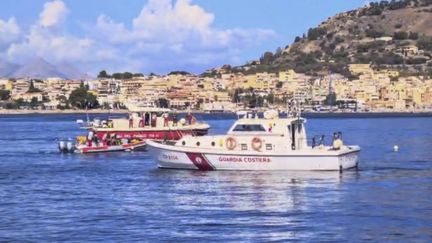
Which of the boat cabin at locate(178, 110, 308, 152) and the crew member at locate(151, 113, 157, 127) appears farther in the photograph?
the crew member at locate(151, 113, 157, 127)

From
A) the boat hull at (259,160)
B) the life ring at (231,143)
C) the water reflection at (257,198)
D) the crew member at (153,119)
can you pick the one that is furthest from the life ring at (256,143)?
the crew member at (153,119)

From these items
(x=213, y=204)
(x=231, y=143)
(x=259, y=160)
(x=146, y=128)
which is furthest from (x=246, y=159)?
(x=146, y=128)

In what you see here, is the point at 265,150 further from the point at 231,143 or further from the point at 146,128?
the point at 146,128

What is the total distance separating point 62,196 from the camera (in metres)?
35.8

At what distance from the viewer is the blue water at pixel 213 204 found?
2688 cm

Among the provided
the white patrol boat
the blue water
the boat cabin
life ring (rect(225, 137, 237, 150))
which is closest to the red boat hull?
the blue water

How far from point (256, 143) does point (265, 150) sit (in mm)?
510

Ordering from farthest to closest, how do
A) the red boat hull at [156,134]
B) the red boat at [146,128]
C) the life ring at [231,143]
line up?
the red boat at [146,128] → the red boat hull at [156,134] → the life ring at [231,143]

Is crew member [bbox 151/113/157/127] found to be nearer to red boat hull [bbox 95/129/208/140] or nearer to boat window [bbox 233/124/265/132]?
red boat hull [bbox 95/129/208/140]

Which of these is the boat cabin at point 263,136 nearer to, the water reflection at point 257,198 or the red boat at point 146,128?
the water reflection at point 257,198

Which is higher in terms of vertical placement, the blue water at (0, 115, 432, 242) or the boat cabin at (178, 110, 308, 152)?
the boat cabin at (178, 110, 308, 152)

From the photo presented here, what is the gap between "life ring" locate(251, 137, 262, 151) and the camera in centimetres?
4284

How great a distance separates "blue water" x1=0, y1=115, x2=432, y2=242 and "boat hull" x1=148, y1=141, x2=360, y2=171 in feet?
1.83

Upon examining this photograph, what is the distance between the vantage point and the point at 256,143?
141 ft
